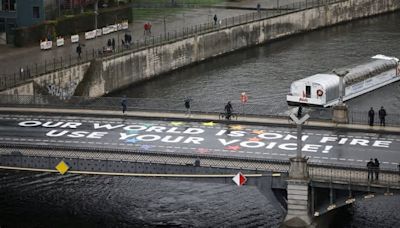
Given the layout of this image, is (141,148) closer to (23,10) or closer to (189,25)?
(23,10)

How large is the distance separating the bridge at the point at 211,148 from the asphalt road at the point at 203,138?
2.8 inches

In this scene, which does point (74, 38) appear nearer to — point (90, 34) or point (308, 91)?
point (90, 34)

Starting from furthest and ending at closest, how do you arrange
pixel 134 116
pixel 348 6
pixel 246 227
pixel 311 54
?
pixel 348 6
pixel 311 54
pixel 134 116
pixel 246 227

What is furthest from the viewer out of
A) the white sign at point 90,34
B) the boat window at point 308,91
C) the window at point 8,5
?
the white sign at point 90,34

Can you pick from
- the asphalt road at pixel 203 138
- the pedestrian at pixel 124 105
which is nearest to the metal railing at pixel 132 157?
the asphalt road at pixel 203 138

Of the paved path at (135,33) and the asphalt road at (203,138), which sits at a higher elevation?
the paved path at (135,33)

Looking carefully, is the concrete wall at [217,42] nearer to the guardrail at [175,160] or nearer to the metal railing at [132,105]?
the metal railing at [132,105]

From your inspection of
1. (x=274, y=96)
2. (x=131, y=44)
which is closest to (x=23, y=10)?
(x=131, y=44)

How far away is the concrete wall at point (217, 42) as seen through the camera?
4803 inches

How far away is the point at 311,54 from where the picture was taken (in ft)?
461

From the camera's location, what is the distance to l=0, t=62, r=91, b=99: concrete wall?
107m

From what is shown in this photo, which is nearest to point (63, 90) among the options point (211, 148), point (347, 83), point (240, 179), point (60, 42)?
point (60, 42)

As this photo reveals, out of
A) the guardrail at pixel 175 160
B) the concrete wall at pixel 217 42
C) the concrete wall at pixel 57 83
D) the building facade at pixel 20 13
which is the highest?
the building facade at pixel 20 13

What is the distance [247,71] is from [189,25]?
16.4m
